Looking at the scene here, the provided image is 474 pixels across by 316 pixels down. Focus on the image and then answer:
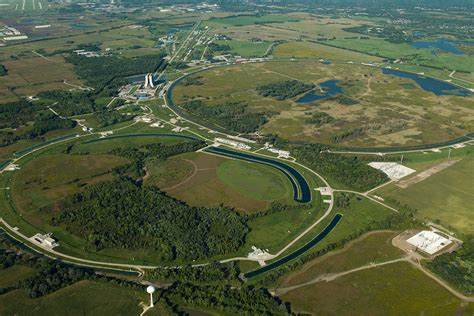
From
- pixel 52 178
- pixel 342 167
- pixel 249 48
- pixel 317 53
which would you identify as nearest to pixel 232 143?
pixel 342 167

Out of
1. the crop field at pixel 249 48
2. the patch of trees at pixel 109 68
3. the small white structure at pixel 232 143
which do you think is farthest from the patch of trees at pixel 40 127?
the crop field at pixel 249 48

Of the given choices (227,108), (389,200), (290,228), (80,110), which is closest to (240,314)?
(290,228)

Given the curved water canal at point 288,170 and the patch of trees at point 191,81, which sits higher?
the patch of trees at point 191,81

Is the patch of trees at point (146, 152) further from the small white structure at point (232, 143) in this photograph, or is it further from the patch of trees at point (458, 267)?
the patch of trees at point (458, 267)

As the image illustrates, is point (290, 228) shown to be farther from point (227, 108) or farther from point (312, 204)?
point (227, 108)

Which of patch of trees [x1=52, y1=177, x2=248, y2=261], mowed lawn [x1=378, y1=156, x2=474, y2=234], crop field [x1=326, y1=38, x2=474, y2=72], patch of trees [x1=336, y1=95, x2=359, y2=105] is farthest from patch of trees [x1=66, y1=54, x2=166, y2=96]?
mowed lawn [x1=378, y1=156, x2=474, y2=234]

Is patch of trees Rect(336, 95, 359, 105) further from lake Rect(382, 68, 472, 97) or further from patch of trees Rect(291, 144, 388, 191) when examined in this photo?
patch of trees Rect(291, 144, 388, 191)

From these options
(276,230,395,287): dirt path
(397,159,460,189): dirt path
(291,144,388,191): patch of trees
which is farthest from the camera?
(397,159,460,189): dirt path
